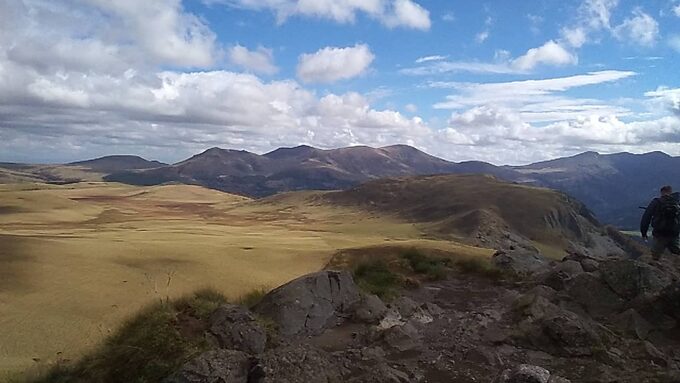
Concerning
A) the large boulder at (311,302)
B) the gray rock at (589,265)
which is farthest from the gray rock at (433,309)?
the gray rock at (589,265)

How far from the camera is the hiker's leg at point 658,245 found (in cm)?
1666

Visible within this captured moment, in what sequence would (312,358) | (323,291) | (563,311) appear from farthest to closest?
(323,291) < (563,311) < (312,358)

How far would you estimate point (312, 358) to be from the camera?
9219 millimetres

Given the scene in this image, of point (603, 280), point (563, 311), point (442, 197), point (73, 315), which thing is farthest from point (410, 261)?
point (442, 197)

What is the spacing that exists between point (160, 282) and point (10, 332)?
24.7 ft

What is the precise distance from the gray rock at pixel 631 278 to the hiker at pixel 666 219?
1589 millimetres

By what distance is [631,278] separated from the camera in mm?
14750

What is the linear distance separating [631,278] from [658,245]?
3.07 meters

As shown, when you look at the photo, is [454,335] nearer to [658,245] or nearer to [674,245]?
[658,245]

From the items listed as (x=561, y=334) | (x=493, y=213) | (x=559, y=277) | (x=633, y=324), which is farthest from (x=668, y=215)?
(x=493, y=213)

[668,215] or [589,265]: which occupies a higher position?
[668,215]

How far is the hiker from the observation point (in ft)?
53.1

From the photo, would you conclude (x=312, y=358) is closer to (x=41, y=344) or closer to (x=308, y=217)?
(x=41, y=344)

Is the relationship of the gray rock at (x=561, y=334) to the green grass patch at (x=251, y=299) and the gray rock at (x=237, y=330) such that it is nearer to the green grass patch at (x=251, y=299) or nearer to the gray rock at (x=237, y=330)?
the gray rock at (x=237, y=330)
